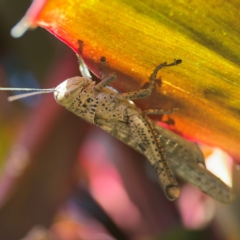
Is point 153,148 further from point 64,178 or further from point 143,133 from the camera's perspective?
point 64,178

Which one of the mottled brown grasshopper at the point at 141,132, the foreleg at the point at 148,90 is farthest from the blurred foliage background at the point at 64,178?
the foreleg at the point at 148,90

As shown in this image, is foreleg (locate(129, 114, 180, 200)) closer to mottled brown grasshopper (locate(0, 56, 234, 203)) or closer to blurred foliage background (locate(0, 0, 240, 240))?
mottled brown grasshopper (locate(0, 56, 234, 203))

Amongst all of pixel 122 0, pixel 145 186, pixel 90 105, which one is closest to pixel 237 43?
pixel 122 0

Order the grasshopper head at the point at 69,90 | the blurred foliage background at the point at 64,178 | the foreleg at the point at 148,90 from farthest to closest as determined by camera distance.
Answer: the blurred foliage background at the point at 64,178 → the grasshopper head at the point at 69,90 → the foreleg at the point at 148,90

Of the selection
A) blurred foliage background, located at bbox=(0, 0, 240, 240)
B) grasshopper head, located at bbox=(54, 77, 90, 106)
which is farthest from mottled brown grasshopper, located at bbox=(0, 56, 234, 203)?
blurred foliage background, located at bbox=(0, 0, 240, 240)

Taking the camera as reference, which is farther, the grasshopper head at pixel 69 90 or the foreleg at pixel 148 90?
the grasshopper head at pixel 69 90

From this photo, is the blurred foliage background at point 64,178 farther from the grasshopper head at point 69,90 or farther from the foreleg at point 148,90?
the foreleg at point 148,90
